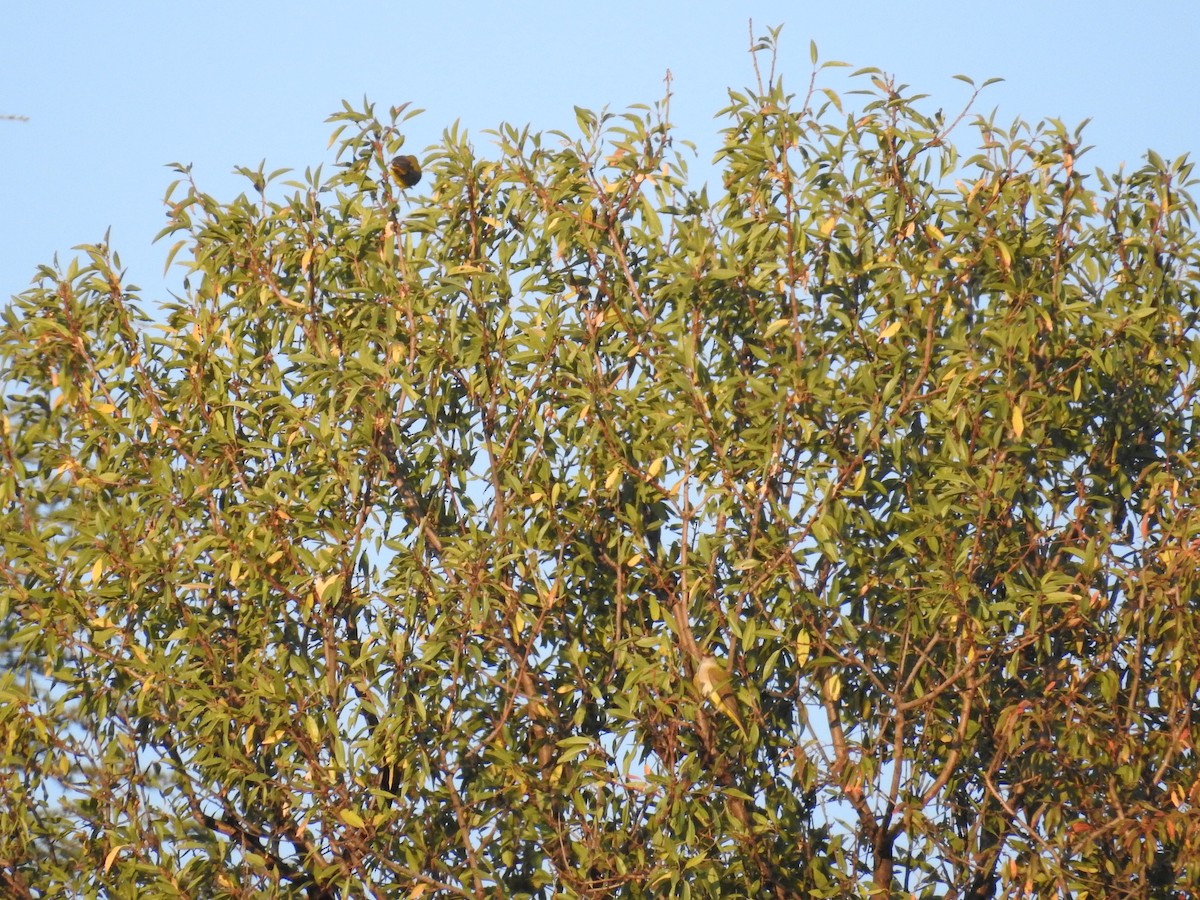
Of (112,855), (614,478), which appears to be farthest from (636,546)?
(112,855)

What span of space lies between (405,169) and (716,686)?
3.10 m

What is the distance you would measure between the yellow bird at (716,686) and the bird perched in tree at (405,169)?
2929 mm

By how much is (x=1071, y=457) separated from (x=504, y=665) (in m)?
2.95

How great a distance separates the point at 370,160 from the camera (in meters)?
8.12

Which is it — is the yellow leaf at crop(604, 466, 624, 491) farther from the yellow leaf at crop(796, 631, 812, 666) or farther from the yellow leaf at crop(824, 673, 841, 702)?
the yellow leaf at crop(824, 673, 841, 702)

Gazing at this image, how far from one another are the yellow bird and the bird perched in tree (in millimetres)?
2929

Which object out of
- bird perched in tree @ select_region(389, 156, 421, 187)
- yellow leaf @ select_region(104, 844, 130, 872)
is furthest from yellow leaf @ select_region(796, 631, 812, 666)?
yellow leaf @ select_region(104, 844, 130, 872)

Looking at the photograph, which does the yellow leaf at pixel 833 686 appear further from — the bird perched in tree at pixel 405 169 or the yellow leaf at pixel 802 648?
the bird perched in tree at pixel 405 169

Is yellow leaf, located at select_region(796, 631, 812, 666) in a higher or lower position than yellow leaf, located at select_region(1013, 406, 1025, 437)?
lower

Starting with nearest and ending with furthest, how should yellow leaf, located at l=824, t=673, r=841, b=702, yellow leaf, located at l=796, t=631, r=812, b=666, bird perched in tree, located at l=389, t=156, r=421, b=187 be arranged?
yellow leaf, located at l=796, t=631, r=812, b=666 < yellow leaf, located at l=824, t=673, r=841, b=702 < bird perched in tree, located at l=389, t=156, r=421, b=187

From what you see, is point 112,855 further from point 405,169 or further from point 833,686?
point 405,169

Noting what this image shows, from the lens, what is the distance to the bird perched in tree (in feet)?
26.6

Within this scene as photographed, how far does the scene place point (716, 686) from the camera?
704 centimetres

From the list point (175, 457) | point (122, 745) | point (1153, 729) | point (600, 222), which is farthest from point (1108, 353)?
point (122, 745)
